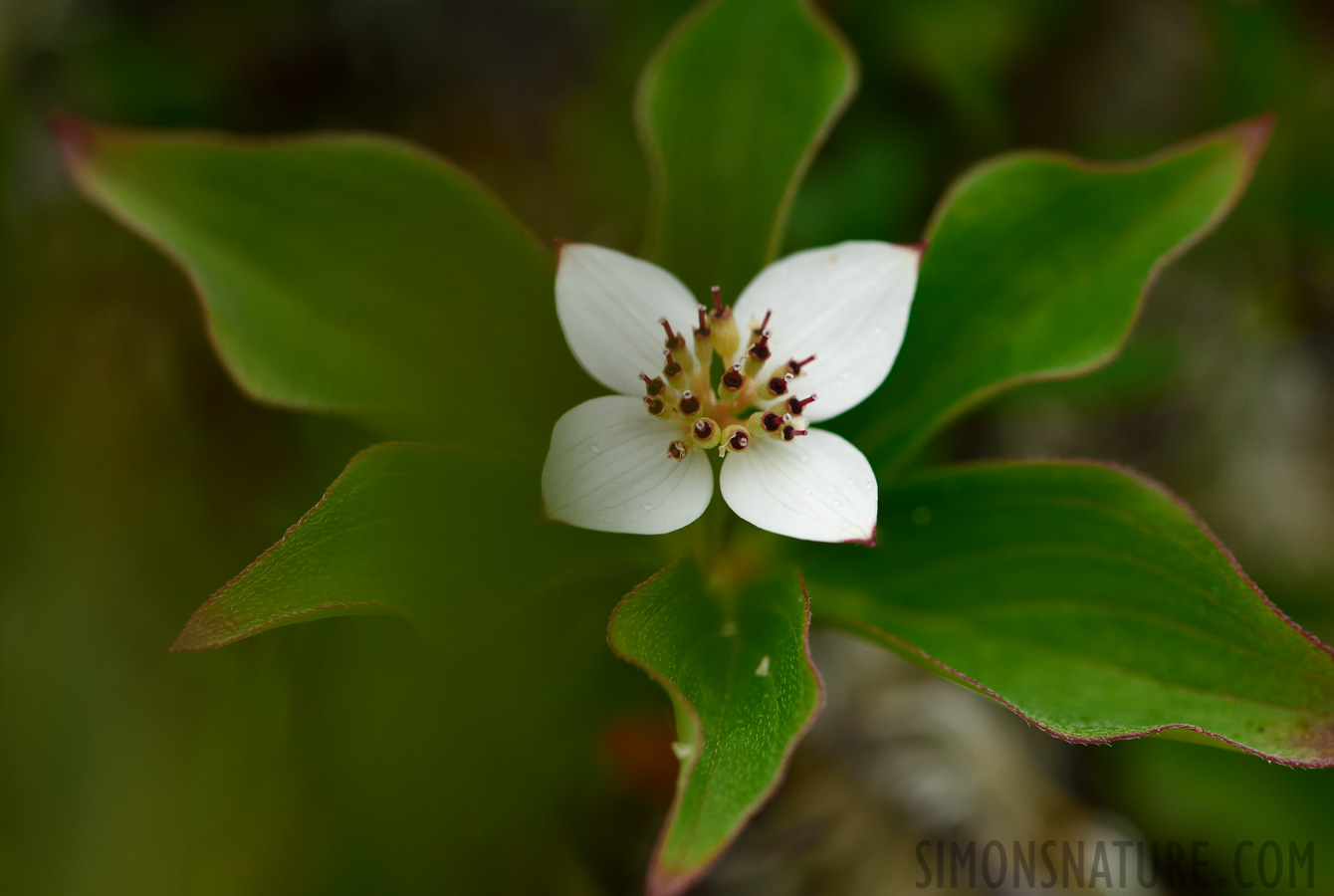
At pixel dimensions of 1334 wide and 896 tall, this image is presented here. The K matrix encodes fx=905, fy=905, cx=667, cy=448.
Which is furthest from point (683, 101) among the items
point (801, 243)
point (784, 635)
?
point (801, 243)

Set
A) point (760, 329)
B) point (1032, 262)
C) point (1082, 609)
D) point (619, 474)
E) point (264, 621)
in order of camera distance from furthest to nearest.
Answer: point (1032, 262), point (1082, 609), point (760, 329), point (619, 474), point (264, 621)

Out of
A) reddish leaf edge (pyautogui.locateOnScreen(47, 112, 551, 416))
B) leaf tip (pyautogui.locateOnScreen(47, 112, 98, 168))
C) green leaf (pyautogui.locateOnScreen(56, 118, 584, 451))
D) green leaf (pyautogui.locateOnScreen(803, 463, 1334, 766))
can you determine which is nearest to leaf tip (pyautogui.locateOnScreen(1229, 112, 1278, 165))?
green leaf (pyautogui.locateOnScreen(803, 463, 1334, 766))

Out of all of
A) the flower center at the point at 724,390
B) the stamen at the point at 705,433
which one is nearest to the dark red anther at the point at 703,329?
the flower center at the point at 724,390

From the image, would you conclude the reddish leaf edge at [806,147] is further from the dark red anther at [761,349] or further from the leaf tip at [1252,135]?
the leaf tip at [1252,135]

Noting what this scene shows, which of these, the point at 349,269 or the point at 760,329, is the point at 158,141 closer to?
the point at 349,269

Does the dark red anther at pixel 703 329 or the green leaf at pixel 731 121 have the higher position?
the green leaf at pixel 731 121

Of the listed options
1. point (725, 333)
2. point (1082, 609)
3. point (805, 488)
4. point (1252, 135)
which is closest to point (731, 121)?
point (725, 333)
